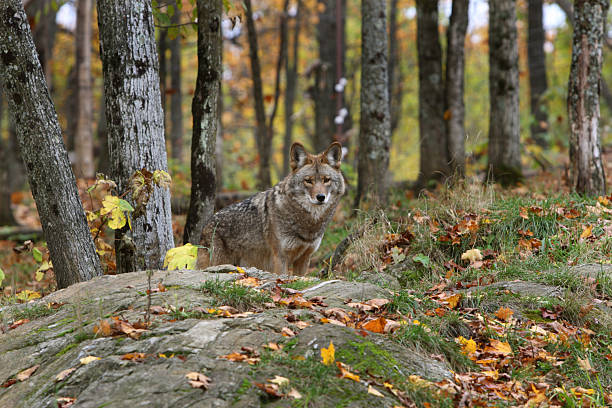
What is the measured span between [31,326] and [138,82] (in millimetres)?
2832

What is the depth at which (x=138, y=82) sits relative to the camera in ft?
20.3

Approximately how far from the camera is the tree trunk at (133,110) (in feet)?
20.0

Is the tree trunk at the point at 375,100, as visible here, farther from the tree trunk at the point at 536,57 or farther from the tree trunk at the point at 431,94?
the tree trunk at the point at 536,57

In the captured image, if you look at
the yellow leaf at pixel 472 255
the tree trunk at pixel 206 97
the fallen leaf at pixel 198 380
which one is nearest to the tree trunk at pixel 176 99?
the tree trunk at pixel 206 97

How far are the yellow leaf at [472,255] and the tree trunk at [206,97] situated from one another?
3621 millimetres

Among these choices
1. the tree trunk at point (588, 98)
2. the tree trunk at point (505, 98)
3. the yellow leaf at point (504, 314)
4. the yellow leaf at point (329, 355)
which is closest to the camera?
the yellow leaf at point (329, 355)

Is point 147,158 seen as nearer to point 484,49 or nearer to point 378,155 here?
point 378,155

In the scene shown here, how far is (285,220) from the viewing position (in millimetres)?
7691

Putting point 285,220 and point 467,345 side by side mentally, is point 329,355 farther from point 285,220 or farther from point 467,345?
point 285,220

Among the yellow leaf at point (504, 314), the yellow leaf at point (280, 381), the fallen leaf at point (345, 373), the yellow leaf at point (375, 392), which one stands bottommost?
the yellow leaf at point (504, 314)

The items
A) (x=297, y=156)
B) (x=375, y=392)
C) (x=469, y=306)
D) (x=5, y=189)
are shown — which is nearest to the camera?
(x=375, y=392)

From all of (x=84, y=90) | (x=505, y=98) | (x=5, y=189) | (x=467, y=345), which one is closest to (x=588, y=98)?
(x=505, y=98)

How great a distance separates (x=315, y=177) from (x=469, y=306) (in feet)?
9.69

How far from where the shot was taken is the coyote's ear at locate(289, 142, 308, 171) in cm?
781
